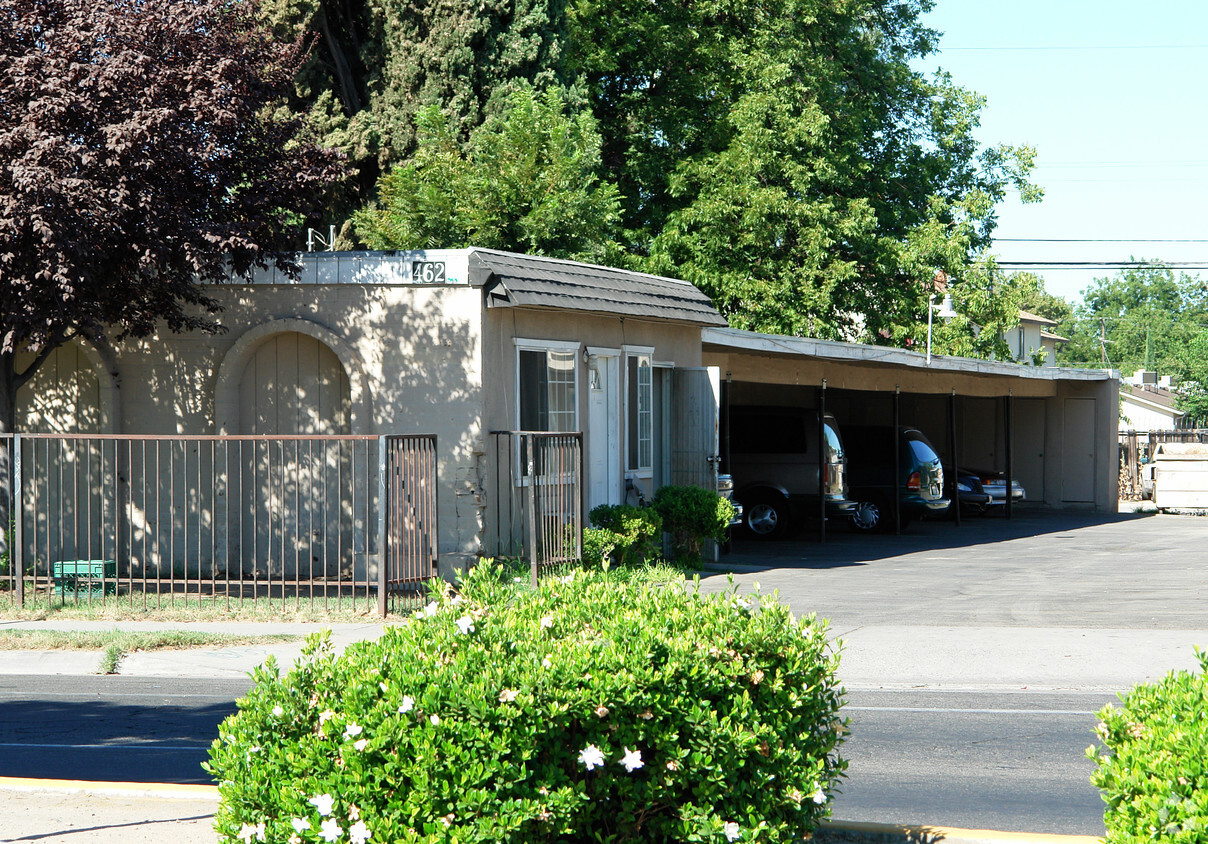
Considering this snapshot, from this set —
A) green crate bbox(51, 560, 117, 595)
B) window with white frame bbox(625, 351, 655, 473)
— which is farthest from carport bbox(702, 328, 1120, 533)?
green crate bbox(51, 560, 117, 595)

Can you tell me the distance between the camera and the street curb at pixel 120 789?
5652 mm

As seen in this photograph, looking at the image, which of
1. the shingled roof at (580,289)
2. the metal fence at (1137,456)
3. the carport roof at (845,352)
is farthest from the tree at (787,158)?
the shingled roof at (580,289)

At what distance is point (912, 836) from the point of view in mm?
4883

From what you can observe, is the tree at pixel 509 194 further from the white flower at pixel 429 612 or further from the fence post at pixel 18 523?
the white flower at pixel 429 612

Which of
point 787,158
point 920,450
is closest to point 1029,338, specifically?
point 787,158

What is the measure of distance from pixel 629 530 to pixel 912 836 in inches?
410

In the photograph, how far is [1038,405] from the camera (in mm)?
33156

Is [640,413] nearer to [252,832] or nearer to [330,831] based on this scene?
[252,832]

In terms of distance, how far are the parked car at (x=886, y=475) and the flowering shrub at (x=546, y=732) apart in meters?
20.3

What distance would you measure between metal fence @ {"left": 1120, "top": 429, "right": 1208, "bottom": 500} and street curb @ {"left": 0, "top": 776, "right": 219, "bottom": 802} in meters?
33.5

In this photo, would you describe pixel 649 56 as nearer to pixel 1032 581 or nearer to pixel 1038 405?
pixel 1038 405

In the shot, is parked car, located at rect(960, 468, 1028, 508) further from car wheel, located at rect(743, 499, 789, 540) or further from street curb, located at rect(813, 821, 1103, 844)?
street curb, located at rect(813, 821, 1103, 844)

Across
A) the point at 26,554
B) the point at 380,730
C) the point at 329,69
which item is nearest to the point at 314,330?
the point at 26,554

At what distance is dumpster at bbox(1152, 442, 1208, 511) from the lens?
30.2m
